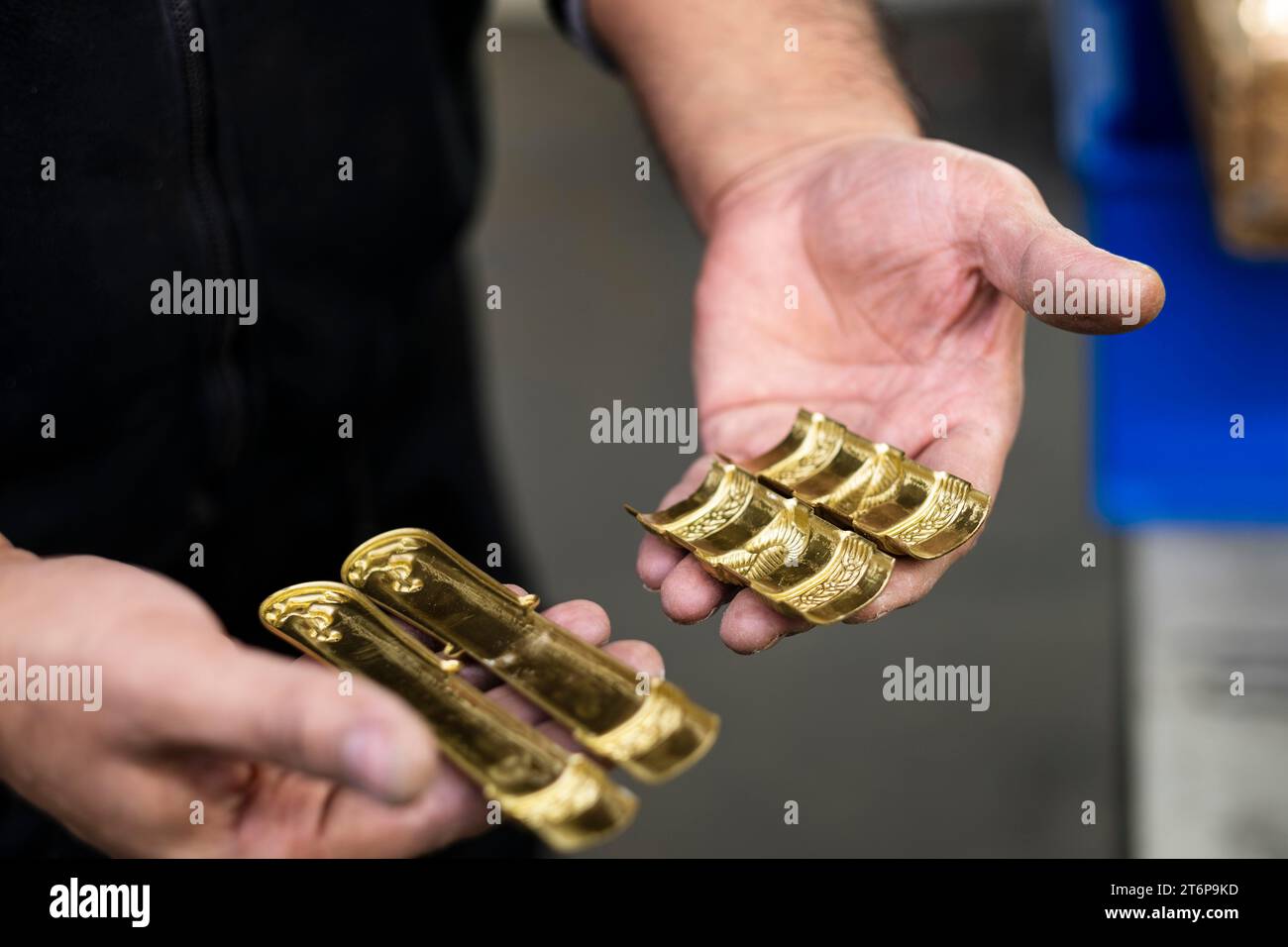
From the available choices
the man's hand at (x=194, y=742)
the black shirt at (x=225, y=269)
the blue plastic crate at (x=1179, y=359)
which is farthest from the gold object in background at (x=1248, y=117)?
the man's hand at (x=194, y=742)

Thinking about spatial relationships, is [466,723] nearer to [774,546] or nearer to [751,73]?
[774,546]

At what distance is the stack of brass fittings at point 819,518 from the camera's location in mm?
956

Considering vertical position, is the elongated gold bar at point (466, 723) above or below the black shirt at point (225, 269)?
below

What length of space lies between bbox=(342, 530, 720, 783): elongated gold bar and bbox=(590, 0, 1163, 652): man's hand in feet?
0.29

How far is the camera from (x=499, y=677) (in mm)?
942

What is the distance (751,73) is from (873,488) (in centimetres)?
48

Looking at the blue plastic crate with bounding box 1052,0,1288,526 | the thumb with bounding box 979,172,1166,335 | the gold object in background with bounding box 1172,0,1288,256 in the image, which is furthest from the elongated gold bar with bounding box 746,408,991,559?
the gold object in background with bounding box 1172,0,1288,256

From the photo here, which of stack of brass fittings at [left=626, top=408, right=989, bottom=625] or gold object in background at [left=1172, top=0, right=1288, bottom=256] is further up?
gold object in background at [left=1172, top=0, right=1288, bottom=256]

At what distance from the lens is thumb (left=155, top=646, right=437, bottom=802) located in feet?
2.08

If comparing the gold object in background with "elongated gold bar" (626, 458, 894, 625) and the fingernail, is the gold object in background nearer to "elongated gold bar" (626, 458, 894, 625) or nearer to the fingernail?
"elongated gold bar" (626, 458, 894, 625)

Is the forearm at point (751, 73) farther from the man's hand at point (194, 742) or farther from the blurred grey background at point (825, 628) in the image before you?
the man's hand at point (194, 742)

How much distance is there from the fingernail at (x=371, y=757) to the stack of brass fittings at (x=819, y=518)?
37 centimetres

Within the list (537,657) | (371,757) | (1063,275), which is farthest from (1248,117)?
(371,757)

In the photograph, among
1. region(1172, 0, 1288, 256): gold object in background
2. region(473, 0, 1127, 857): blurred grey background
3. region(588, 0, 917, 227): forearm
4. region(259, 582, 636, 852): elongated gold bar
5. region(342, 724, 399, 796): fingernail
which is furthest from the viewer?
region(473, 0, 1127, 857): blurred grey background
